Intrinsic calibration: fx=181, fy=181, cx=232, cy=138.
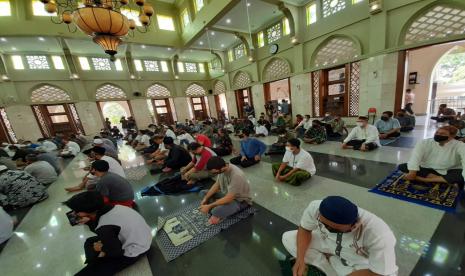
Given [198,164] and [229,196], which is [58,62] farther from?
[229,196]

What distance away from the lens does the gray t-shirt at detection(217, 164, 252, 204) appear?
2109 millimetres

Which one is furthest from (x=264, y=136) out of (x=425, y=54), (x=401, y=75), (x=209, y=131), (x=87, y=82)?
(x=87, y=82)

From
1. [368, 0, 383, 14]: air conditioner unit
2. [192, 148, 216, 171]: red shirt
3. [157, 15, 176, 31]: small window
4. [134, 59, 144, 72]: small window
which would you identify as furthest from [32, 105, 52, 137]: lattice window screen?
[368, 0, 383, 14]: air conditioner unit

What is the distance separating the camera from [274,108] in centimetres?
957

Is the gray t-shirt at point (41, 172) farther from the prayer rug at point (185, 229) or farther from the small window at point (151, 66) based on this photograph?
the small window at point (151, 66)

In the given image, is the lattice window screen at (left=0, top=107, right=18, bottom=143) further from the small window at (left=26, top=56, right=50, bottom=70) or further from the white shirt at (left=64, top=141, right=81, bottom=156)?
the white shirt at (left=64, top=141, right=81, bottom=156)

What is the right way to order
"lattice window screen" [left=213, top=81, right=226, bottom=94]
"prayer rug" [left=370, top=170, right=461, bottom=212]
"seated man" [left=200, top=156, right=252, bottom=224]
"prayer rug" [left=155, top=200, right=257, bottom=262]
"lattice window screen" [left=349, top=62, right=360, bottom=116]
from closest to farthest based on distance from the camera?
1. "prayer rug" [left=155, top=200, right=257, bottom=262]
2. "prayer rug" [left=370, top=170, right=461, bottom=212]
3. "seated man" [left=200, top=156, right=252, bottom=224]
4. "lattice window screen" [left=349, top=62, right=360, bottom=116]
5. "lattice window screen" [left=213, top=81, right=226, bottom=94]

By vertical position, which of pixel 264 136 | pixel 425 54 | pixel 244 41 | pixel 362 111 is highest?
pixel 244 41

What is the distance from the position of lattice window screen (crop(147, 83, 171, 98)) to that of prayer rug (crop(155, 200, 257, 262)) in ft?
36.5

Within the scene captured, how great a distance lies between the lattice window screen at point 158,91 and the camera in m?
11.8

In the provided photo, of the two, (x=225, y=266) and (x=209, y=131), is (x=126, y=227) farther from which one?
(x=209, y=131)

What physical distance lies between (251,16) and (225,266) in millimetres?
8713

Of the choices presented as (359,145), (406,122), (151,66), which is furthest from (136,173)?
(151,66)

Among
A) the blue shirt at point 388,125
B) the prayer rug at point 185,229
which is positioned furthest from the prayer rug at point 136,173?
the blue shirt at point 388,125
